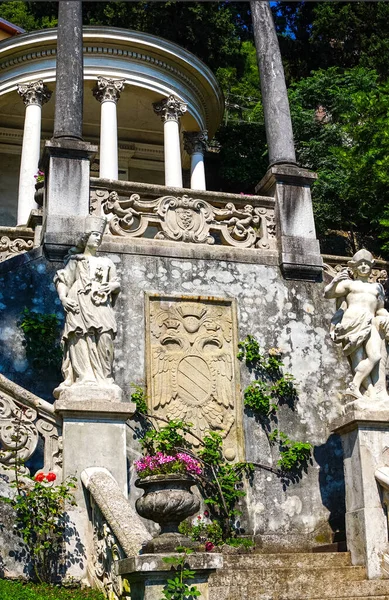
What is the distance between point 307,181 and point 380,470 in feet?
16.7

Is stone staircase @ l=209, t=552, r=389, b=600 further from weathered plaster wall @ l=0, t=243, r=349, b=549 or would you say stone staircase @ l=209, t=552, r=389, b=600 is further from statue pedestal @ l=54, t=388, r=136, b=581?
weathered plaster wall @ l=0, t=243, r=349, b=549

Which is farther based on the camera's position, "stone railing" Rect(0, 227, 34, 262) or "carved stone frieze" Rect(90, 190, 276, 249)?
"stone railing" Rect(0, 227, 34, 262)

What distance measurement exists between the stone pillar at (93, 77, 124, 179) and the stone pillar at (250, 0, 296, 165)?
4807mm

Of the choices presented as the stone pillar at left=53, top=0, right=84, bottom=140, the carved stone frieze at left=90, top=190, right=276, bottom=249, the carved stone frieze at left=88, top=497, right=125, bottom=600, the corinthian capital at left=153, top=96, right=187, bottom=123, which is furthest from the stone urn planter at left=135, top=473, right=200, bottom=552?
the corinthian capital at left=153, top=96, right=187, bottom=123

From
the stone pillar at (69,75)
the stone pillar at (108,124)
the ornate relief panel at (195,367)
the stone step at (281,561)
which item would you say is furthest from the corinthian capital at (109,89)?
the stone step at (281,561)

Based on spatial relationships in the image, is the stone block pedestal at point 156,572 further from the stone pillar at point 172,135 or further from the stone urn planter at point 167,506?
the stone pillar at point 172,135

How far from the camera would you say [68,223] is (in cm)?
1080

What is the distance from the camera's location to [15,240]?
1186 cm

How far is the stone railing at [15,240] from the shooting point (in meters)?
11.8

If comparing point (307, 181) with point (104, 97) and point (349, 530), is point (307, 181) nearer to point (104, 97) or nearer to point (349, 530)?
point (349, 530)

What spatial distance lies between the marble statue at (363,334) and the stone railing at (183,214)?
94.9 inches

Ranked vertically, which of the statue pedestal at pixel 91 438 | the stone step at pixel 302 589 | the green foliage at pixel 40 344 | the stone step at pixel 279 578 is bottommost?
the stone step at pixel 302 589

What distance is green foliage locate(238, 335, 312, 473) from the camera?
10.0 m

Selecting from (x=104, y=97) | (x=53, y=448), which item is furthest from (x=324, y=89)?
(x=53, y=448)
